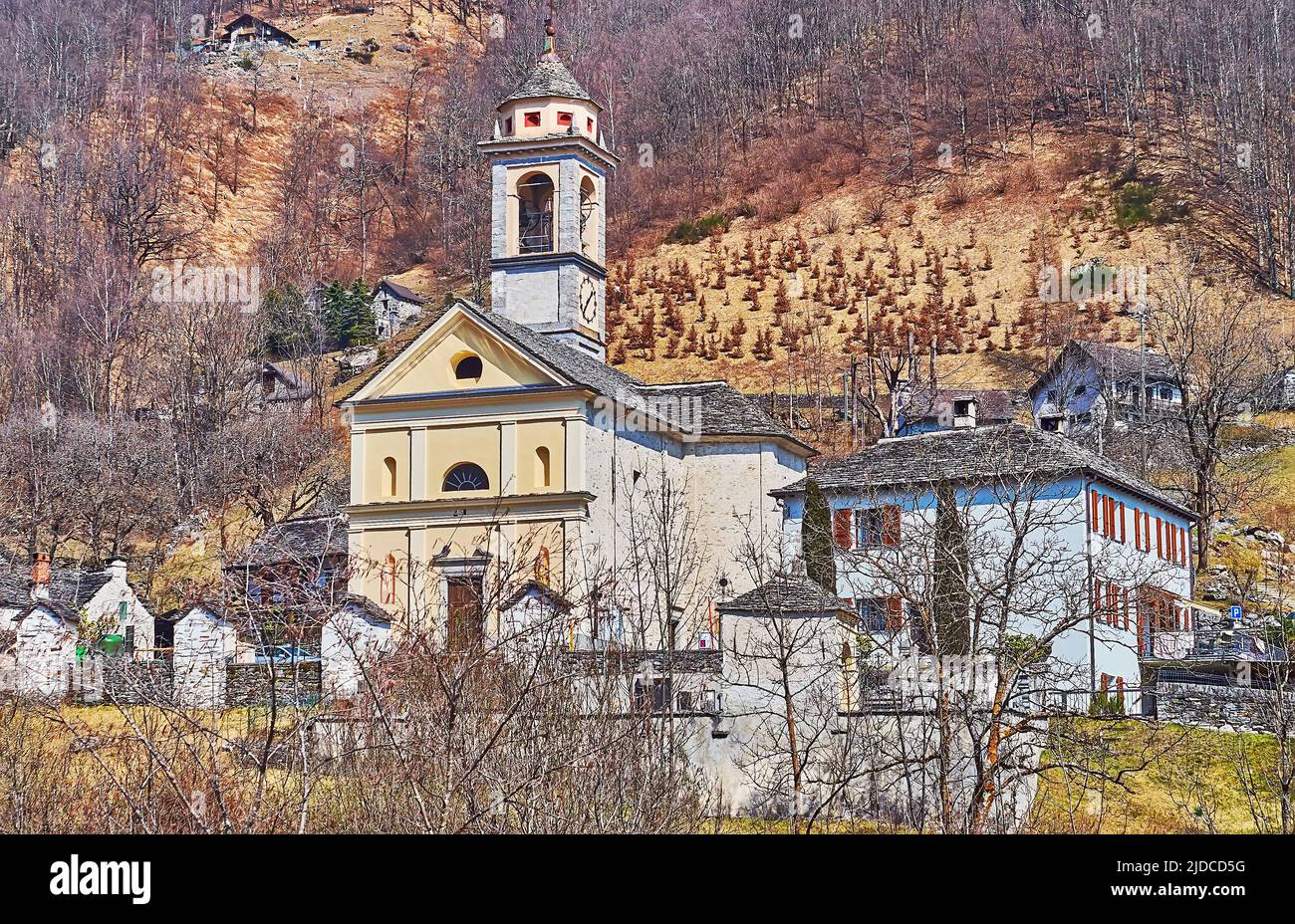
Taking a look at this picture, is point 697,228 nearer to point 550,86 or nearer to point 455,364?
point 550,86

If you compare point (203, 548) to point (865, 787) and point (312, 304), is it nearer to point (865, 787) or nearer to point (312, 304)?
point (312, 304)

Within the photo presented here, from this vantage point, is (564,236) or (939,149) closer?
(564,236)

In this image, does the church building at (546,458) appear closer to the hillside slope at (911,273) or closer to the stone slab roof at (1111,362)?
the stone slab roof at (1111,362)

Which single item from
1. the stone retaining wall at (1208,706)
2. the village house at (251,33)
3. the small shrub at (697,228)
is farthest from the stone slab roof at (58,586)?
the village house at (251,33)

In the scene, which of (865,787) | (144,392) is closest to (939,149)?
(144,392)

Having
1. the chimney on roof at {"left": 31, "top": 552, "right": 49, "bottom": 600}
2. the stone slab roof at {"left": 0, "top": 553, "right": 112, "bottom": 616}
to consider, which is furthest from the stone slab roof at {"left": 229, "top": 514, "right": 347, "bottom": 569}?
the chimney on roof at {"left": 31, "top": 552, "right": 49, "bottom": 600}

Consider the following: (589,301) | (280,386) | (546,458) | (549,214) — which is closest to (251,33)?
(280,386)

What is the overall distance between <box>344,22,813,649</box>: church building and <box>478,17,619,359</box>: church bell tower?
0.06 meters

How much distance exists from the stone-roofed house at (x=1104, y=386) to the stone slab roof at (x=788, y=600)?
3424 centimetres

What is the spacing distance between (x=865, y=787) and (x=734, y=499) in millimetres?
17137

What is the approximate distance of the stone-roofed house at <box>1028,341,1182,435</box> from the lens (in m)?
62.0

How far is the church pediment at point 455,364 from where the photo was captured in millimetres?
39188

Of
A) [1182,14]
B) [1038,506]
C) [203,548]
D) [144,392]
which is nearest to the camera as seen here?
[1038,506]
